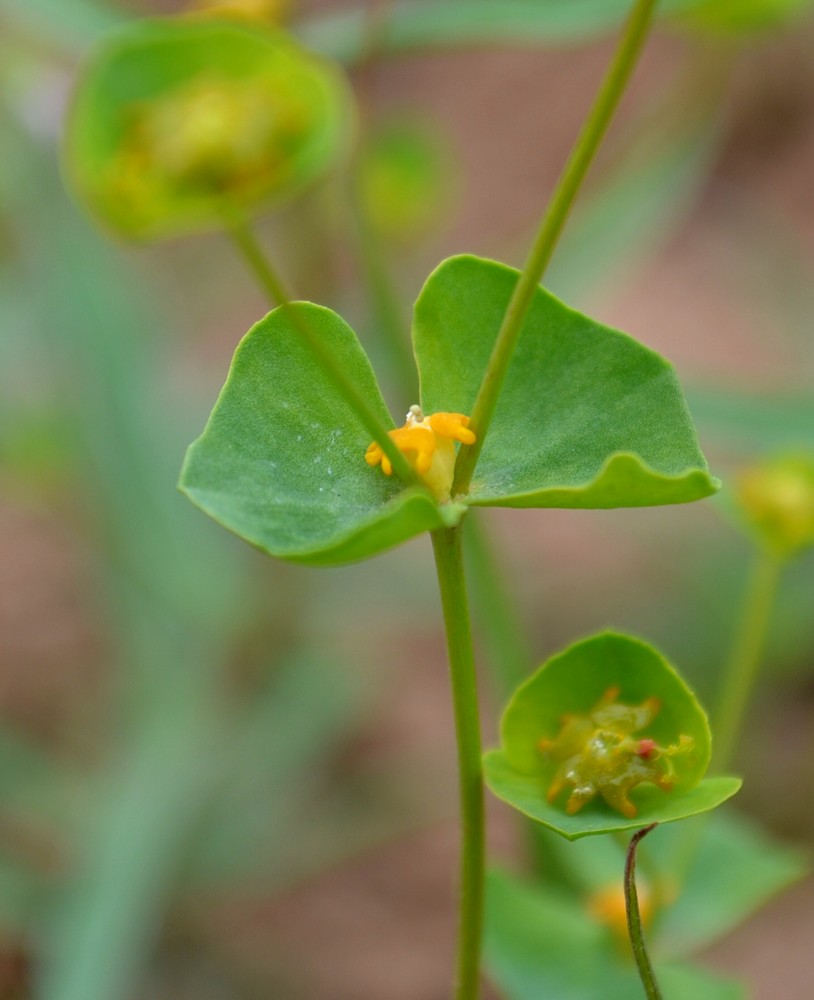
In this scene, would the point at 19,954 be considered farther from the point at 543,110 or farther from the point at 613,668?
the point at 543,110

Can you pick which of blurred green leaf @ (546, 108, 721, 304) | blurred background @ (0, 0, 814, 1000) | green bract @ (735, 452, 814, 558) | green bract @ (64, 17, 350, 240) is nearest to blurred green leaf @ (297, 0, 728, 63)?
blurred background @ (0, 0, 814, 1000)

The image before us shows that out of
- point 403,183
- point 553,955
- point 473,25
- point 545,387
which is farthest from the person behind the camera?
point 403,183

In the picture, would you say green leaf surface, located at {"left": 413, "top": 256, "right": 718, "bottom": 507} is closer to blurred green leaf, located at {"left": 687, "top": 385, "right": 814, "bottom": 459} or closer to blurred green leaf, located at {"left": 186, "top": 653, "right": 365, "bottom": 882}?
blurred green leaf, located at {"left": 687, "top": 385, "right": 814, "bottom": 459}

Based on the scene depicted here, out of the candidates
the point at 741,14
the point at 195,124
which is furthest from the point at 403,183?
the point at 195,124

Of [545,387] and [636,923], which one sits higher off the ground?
[545,387]

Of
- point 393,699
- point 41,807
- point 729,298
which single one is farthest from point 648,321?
point 41,807

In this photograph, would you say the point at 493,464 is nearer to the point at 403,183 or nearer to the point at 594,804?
the point at 594,804

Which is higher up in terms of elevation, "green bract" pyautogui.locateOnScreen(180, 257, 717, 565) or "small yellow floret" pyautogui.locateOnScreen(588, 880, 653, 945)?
"green bract" pyautogui.locateOnScreen(180, 257, 717, 565)
